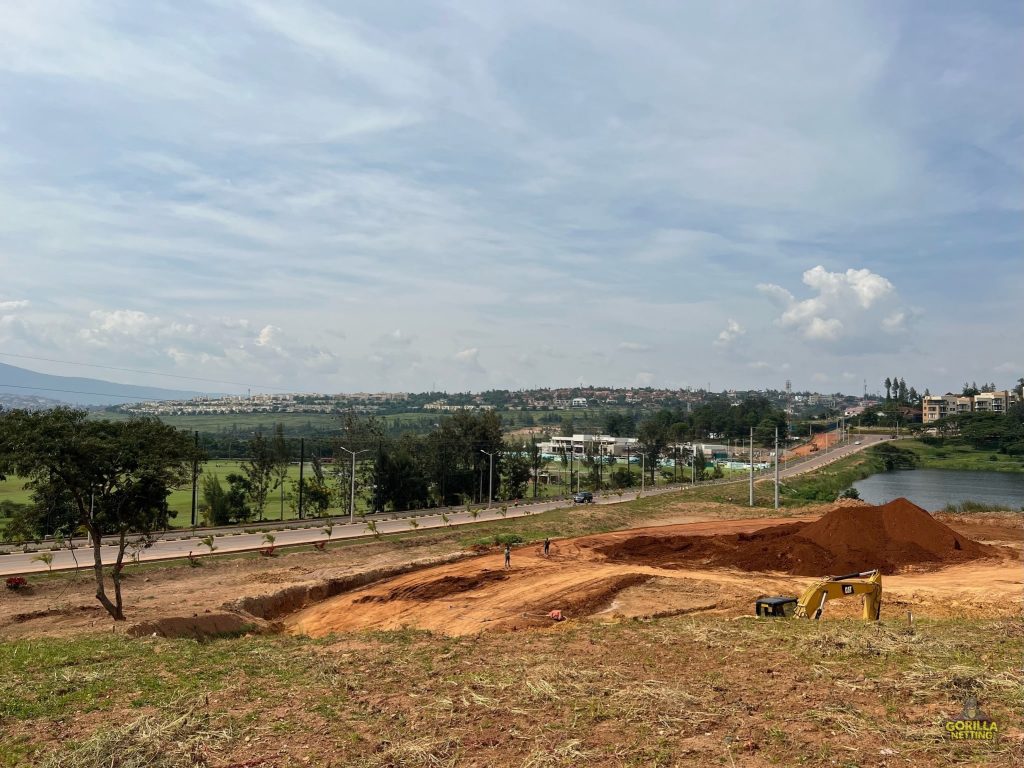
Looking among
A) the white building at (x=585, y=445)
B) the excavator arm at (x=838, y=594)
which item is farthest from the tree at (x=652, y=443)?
the excavator arm at (x=838, y=594)

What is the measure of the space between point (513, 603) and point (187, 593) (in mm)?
12687

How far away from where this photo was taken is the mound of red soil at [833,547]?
109ft

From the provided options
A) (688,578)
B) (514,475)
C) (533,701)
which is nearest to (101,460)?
(533,701)

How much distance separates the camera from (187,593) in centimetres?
2706

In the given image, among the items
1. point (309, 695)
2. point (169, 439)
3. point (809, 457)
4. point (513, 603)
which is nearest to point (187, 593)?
point (169, 439)

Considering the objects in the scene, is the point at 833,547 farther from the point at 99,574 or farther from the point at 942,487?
the point at 942,487

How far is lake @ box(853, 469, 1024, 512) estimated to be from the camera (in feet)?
271

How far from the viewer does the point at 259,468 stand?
64062mm

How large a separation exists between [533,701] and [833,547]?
98.3 feet

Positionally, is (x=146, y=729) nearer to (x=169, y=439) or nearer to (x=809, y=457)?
(x=169, y=439)

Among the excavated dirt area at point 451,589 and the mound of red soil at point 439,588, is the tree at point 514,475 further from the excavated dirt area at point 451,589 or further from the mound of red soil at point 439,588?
the mound of red soil at point 439,588

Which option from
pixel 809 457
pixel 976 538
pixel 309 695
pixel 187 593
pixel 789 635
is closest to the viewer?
pixel 309 695

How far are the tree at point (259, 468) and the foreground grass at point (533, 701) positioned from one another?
48.2 meters

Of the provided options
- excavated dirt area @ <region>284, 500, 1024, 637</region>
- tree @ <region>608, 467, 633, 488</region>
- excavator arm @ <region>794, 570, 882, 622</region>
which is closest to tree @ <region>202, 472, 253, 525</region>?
excavated dirt area @ <region>284, 500, 1024, 637</region>
